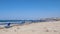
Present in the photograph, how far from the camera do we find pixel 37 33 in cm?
926

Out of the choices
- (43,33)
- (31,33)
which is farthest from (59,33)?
(31,33)

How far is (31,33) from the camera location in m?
9.34

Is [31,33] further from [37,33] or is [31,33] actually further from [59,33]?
[59,33]

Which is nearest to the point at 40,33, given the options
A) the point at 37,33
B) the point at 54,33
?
the point at 37,33

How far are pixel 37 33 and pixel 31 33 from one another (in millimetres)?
441

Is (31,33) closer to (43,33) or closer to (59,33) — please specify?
(43,33)

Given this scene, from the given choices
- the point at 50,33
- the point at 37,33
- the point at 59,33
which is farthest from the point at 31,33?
the point at 59,33

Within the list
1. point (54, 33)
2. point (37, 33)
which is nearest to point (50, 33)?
point (54, 33)

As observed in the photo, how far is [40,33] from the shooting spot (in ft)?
30.3

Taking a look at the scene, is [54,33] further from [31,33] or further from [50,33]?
[31,33]

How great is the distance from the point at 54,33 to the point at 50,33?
0.28 meters

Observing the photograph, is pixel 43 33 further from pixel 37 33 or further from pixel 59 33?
pixel 59 33

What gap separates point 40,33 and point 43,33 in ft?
0.72

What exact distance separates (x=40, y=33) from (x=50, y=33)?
0.71 metres
